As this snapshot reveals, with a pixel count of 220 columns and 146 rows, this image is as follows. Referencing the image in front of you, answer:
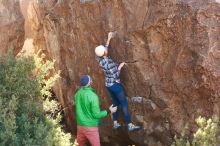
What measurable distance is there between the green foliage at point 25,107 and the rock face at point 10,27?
1.16 m

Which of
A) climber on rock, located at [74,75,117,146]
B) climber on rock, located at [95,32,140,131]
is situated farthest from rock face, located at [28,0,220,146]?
climber on rock, located at [74,75,117,146]

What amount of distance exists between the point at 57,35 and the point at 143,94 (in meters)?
2.47

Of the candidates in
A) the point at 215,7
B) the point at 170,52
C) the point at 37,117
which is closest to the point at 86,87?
the point at 37,117

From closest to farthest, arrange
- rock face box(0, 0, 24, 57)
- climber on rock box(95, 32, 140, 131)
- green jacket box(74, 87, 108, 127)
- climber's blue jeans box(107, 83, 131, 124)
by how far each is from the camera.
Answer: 1. green jacket box(74, 87, 108, 127)
2. climber on rock box(95, 32, 140, 131)
3. climber's blue jeans box(107, 83, 131, 124)
4. rock face box(0, 0, 24, 57)

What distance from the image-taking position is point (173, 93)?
8.01m

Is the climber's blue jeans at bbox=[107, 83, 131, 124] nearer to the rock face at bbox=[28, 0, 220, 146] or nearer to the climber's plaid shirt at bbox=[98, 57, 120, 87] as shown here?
the climber's plaid shirt at bbox=[98, 57, 120, 87]

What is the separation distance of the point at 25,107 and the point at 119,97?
6.74 ft

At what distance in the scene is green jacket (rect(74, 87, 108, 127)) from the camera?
7262 mm

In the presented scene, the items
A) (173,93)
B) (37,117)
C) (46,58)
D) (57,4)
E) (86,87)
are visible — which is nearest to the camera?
(37,117)

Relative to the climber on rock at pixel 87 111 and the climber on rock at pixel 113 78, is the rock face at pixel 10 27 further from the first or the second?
the climber on rock at pixel 87 111

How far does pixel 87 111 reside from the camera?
7.42 meters

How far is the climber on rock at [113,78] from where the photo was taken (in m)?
8.08

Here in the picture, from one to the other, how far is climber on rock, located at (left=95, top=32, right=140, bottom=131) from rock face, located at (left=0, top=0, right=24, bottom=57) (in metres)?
1.87

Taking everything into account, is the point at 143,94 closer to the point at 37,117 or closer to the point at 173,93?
the point at 173,93
